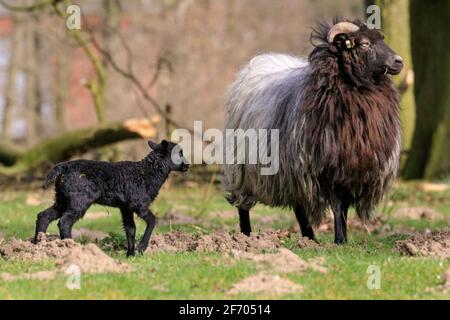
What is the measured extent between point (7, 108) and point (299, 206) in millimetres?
21377

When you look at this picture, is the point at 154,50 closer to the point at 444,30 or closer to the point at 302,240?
the point at 444,30

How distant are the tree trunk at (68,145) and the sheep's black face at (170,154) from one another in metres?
7.22

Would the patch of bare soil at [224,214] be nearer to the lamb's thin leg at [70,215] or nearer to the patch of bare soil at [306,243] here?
the patch of bare soil at [306,243]

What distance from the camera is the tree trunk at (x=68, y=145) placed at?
17275 mm

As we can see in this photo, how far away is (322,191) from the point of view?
1073cm

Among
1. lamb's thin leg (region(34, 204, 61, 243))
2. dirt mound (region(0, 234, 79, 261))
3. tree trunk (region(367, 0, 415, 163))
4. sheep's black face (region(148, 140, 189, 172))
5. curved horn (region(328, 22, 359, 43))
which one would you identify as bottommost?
dirt mound (region(0, 234, 79, 261))

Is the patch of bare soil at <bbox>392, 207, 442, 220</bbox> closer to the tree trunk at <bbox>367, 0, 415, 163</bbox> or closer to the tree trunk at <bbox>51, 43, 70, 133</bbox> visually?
the tree trunk at <bbox>367, 0, 415, 163</bbox>

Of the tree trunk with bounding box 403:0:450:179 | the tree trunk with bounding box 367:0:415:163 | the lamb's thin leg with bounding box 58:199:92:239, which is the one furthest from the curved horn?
the tree trunk with bounding box 403:0:450:179

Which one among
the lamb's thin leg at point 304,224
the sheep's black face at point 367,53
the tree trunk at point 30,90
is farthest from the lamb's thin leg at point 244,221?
the tree trunk at point 30,90

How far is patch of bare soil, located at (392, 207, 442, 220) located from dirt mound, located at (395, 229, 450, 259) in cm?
417

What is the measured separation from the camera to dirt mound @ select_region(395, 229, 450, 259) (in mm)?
9562

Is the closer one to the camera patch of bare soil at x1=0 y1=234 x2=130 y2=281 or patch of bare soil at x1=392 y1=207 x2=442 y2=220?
patch of bare soil at x1=0 y1=234 x2=130 y2=281

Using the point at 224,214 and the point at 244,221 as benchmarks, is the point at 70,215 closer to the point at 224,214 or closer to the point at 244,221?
the point at 244,221

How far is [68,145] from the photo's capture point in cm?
1850
